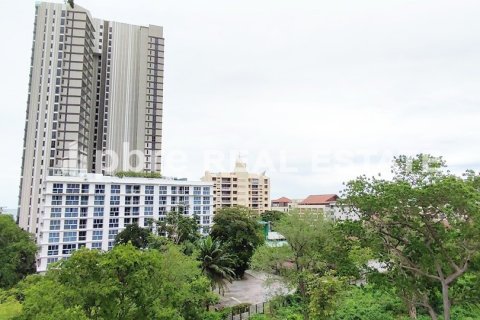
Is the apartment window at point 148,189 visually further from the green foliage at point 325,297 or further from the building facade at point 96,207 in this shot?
the green foliage at point 325,297

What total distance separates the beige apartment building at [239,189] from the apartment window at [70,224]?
126 ft

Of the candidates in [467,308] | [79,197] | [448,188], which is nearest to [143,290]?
[448,188]

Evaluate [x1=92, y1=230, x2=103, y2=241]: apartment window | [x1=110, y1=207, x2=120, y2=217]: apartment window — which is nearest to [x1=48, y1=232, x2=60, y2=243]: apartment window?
[x1=92, y1=230, x2=103, y2=241]: apartment window

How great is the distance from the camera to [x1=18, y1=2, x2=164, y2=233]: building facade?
1781 inches

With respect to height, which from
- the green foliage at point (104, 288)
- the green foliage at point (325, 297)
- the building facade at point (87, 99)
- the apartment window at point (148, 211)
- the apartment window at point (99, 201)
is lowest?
the green foliage at point (325, 297)

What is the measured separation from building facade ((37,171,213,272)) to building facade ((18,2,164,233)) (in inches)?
243

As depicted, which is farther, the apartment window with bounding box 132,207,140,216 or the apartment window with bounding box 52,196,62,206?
the apartment window with bounding box 132,207,140,216

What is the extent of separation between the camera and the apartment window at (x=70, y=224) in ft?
118

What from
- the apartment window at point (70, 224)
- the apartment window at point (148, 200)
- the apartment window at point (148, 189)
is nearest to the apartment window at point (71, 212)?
the apartment window at point (70, 224)

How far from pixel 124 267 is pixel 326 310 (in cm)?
838

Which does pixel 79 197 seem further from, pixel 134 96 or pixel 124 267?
pixel 124 267

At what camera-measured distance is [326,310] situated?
13594 mm

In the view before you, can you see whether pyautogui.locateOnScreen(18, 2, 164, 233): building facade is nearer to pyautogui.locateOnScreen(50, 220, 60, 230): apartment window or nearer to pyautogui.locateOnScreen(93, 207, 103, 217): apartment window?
pyautogui.locateOnScreen(50, 220, 60, 230): apartment window

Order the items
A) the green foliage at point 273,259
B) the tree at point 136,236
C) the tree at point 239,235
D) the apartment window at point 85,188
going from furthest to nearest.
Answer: the apartment window at point 85,188, the tree at point 239,235, the tree at point 136,236, the green foliage at point 273,259
